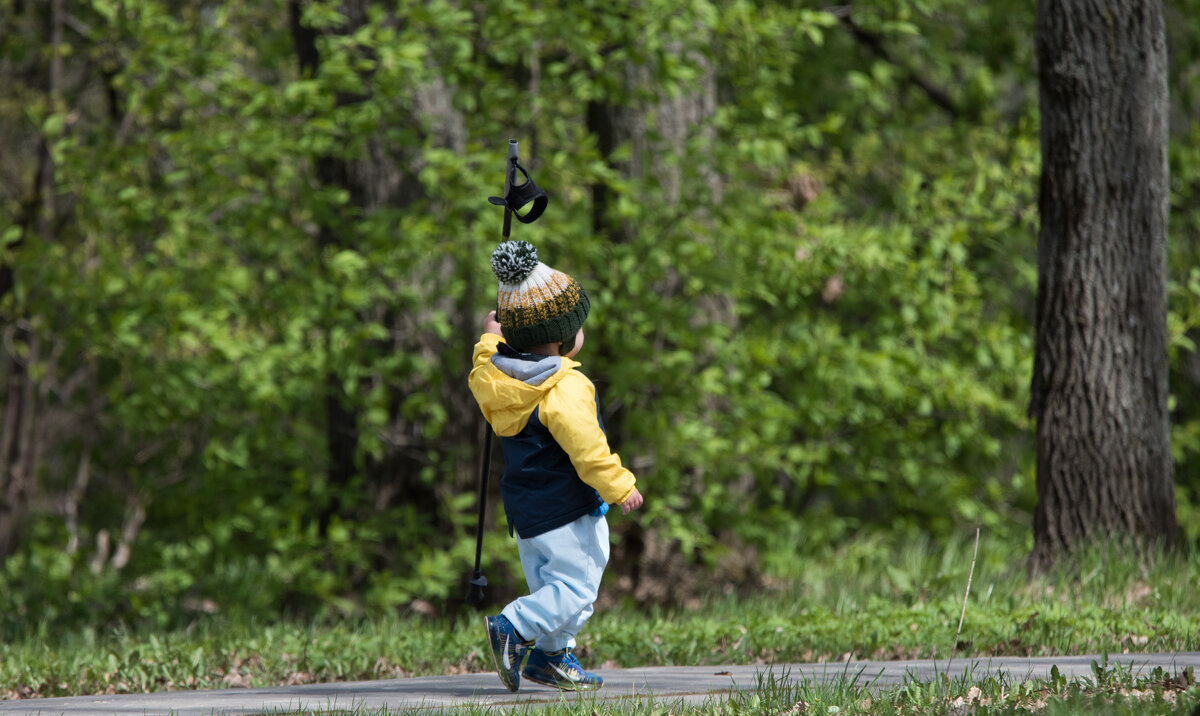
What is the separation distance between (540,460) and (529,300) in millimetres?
596

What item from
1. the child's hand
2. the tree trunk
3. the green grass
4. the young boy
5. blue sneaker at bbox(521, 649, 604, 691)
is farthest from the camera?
the tree trunk

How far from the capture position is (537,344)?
4.37m

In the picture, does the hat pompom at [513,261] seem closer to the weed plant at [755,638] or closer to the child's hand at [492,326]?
the child's hand at [492,326]

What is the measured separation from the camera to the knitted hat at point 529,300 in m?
4.33

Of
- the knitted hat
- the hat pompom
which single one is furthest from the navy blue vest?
the hat pompom

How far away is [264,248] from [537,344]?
16.2 ft

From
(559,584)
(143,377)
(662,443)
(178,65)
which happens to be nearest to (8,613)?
(143,377)

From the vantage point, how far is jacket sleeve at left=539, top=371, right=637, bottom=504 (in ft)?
13.5

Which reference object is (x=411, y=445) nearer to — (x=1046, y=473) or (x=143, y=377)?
(x=143, y=377)

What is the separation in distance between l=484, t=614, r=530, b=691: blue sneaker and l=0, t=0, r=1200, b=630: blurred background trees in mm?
3342

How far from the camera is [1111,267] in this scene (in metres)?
6.65

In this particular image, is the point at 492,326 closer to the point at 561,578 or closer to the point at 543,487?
the point at 543,487

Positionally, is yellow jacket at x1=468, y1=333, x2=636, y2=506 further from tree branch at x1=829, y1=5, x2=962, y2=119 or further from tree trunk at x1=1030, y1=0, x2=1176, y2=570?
tree branch at x1=829, y1=5, x2=962, y2=119

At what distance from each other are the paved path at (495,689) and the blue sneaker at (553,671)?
0.05m
